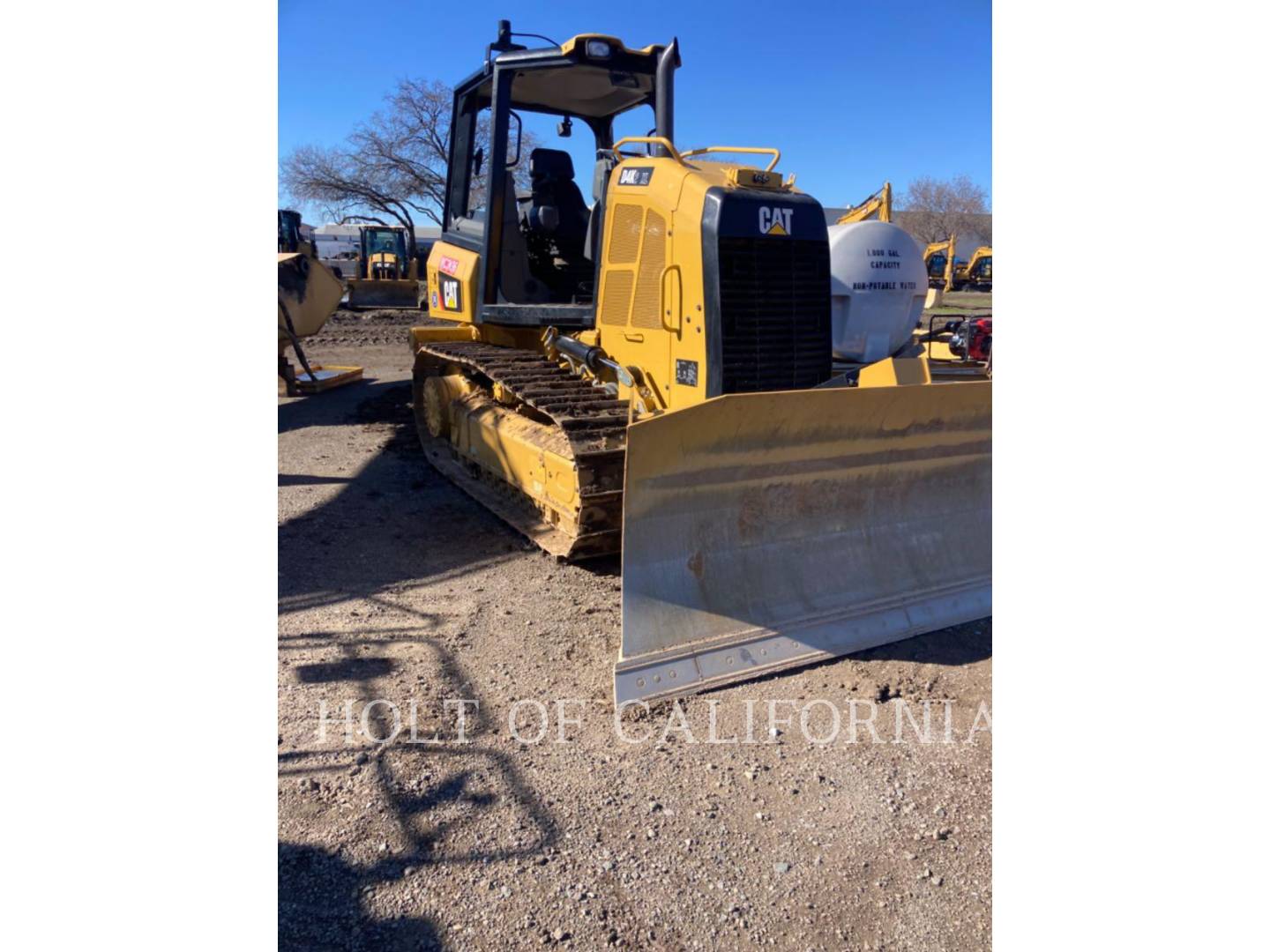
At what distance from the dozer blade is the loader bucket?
1898 centimetres

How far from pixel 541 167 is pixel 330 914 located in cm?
506

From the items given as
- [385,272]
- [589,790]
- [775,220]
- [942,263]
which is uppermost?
[942,263]

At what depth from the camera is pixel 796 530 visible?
4.12 meters

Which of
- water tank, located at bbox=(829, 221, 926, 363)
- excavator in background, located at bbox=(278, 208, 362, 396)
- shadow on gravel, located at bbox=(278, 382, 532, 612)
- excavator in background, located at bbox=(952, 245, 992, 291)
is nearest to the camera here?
shadow on gravel, located at bbox=(278, 382, 532, 612)

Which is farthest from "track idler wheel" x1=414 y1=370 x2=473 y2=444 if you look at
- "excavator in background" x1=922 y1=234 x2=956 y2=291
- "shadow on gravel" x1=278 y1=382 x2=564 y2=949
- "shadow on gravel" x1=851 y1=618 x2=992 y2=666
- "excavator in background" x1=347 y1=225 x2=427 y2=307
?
"excavator in background" x1=922 y1=234 x2=956 y2=291

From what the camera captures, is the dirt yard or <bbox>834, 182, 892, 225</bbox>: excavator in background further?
<bbox>834, 182, 892, 225</bbox>: excavator in background

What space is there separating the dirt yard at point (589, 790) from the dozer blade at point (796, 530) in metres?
0.17

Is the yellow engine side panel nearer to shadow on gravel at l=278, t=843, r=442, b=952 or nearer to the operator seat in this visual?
the operator seat

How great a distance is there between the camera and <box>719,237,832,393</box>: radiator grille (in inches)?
171

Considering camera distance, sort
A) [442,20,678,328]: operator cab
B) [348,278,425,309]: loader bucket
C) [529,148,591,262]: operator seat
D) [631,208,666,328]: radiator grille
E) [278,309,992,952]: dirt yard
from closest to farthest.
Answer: [278,309,992,952]: dirt yard, [631,208,666,328]: radiator grille, [442,20,678,328]: operator cab, [529,148,591,262]: operator seat, [348,278,425,309]: loader bucket

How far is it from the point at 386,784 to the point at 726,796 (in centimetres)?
114

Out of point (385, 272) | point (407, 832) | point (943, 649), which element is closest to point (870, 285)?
point (943, 649)

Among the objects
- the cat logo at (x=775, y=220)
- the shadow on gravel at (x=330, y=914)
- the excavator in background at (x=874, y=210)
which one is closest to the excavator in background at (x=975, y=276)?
the excavator in background at (x=874, y=210)

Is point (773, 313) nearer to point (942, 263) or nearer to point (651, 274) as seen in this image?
point (651, 274)
